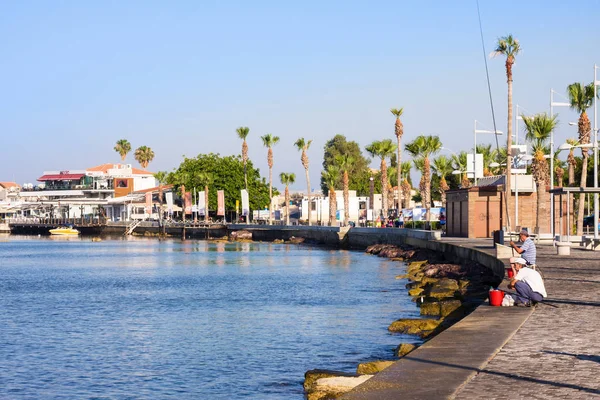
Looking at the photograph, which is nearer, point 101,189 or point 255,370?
point 255,370

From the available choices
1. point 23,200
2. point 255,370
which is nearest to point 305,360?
point 255,370

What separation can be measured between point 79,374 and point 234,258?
49.9m

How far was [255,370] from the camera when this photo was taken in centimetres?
1986

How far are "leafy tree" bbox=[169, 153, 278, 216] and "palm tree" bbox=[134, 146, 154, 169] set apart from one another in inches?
2287

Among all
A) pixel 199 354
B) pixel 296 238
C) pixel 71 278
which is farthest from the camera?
pixel 296 238

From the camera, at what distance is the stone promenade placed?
37.3 feet

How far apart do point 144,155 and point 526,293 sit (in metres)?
179

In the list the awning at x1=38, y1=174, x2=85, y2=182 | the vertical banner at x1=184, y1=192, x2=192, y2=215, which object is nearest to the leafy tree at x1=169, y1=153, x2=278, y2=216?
the vertical banner at x1=184, y1=192, x2=192, y2=215

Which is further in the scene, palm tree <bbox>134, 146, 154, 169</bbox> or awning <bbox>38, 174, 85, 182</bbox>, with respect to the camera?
palm tree <bbox>134, 146, 154, 169</bbox>

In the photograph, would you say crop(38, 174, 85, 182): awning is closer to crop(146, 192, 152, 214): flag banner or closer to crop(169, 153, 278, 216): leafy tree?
crop(146, 192, 152, 214): flag banner

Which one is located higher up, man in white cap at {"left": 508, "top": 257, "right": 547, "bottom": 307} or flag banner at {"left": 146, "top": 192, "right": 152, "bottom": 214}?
flag banner at {"left": 146, "top": 192, "right": 152, "bottom": 214}

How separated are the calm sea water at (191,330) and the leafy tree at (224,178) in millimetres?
78048

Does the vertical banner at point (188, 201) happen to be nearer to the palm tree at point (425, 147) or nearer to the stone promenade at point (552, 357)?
the palm tree at point (425, 147)

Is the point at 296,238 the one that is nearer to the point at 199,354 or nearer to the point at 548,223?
the point at 548,223
